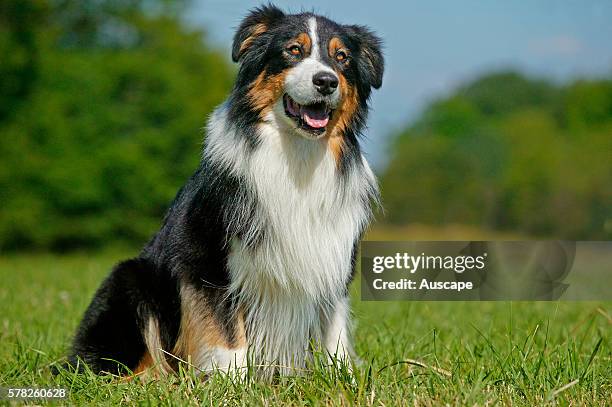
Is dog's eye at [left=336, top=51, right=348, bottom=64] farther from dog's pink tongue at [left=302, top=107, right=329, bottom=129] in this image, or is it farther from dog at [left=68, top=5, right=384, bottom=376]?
dog's pink tongue at [left=302, top=107, right=329, bottom=129]

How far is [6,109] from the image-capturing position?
17.8m

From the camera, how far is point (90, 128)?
61.8ft

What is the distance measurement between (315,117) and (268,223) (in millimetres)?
677

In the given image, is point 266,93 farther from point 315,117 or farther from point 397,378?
point 397,378

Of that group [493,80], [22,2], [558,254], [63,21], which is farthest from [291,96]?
[493,80]

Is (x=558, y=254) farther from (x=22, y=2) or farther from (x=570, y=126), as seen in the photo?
Result: (x=570, y=126)

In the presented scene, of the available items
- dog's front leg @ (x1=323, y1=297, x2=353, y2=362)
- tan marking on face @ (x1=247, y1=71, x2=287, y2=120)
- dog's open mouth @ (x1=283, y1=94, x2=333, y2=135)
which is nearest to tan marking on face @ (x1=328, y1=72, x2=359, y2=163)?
dog's open mouth @ (x1=283, y1=94, x2=333, y2=135)

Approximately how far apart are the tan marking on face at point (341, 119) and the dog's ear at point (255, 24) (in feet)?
1.91

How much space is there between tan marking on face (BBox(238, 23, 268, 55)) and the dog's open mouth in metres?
0.47

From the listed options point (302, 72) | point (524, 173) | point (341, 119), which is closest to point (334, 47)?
point (302, 72)

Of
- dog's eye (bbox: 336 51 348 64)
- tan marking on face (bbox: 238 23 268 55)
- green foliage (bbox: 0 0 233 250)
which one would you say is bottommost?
dog's eye (bbox: 336 51 348 64)

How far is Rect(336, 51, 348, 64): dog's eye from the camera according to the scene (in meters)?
4.13

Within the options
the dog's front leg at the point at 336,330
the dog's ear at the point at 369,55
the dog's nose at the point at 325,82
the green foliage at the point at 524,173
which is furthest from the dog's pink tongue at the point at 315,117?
the green foliage at the point at 524,173

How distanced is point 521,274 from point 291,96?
4.46 m
